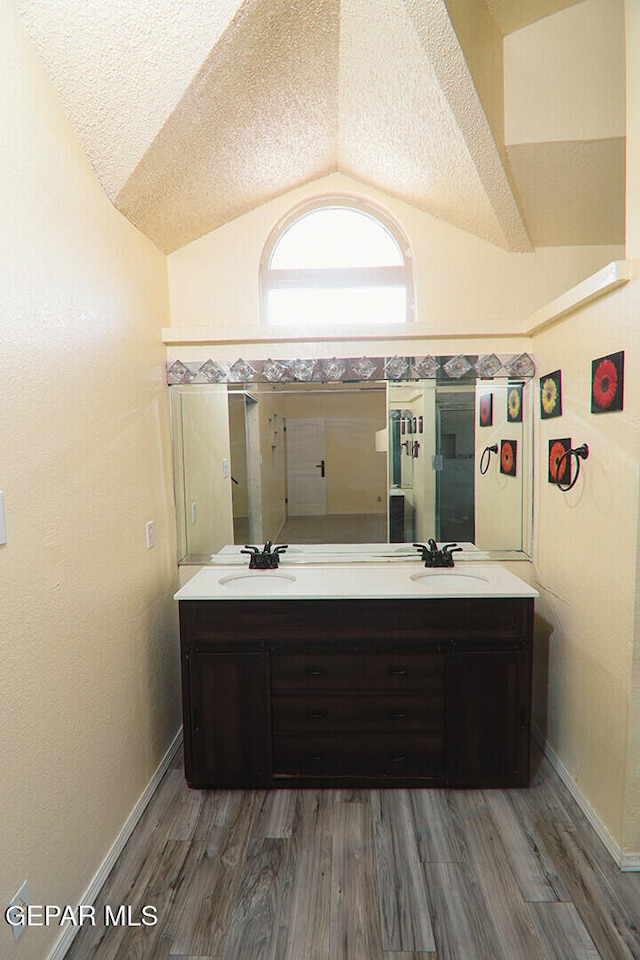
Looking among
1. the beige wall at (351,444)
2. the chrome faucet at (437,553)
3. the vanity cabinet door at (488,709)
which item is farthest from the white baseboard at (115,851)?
the chrome faucet at (437,553)

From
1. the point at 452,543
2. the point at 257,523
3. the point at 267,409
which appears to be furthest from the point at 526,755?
the point at 267,409

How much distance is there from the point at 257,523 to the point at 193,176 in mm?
1561

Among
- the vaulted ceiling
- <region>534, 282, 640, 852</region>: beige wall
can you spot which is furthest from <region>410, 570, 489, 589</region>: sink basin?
the vaulted ceiling

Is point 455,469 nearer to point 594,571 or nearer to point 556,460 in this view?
point 556,460

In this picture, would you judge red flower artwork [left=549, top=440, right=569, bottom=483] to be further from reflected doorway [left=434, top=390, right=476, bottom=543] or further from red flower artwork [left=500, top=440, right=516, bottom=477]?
reflected doorway [left=434, top=390, right=476, bottom=543]

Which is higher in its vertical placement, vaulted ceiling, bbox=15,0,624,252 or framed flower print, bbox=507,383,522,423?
vaulted ceiling, bbox=15,0,624,252

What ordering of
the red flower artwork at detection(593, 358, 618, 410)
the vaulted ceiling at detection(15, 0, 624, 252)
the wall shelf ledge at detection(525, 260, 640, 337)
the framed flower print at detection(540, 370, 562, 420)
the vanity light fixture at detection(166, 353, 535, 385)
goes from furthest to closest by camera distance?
1. the vanity light fixture at detection(166, 353, 535, 385)
2. the framed flower print at detection(540, 370, 562, 420)
3. the red flower artwork at detection(593, 358, 618, 410)
4. the wall shelf ledge at detection(525, 260, 640, 337)
5. the vaulted ceiling at detection(15, 0, 624, 252)

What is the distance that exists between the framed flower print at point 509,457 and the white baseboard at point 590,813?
1276 millimetres

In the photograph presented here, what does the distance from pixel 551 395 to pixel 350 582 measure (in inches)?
48.3

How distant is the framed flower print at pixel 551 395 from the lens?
84.0 inches

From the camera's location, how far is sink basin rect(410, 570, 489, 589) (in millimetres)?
2298

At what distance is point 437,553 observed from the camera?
7.91ft

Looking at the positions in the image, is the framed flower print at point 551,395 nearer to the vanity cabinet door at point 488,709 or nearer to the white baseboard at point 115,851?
the vanity cabinet door at point 488,709

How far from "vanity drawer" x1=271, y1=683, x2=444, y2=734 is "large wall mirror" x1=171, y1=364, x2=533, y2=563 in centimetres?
77
